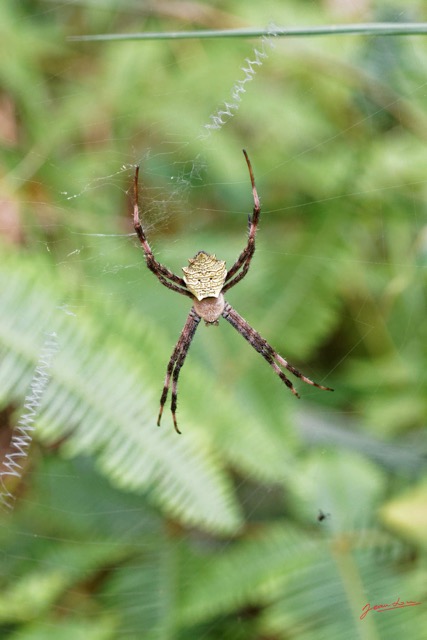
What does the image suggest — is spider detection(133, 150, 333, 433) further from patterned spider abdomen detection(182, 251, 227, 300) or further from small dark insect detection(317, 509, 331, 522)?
small dark insect detection(317, 509, 331, 522)

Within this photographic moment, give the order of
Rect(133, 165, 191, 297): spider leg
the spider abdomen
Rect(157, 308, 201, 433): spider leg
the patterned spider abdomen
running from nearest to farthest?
A: Rect(133, 165, 191, 297): spider leg → the patterned spider abdomen → Rect(157, 308, 201, 433): spider leg → the spider abdomen

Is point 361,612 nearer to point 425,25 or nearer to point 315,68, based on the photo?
point 425,25

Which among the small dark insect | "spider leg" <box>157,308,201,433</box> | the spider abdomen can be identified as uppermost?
the spider abdomen

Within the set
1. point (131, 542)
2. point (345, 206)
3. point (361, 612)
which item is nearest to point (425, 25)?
point (345, 206)

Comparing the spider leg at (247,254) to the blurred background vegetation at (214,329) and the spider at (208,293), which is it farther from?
the blurred background vegetation at (214,329)

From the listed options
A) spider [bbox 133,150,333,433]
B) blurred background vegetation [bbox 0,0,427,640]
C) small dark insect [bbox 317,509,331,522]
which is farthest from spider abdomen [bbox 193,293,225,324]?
small dark insect [bbox 317,509,331,522]

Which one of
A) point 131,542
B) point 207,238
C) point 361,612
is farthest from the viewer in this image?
point 207,238

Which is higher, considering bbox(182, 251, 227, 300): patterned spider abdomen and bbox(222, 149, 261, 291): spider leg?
bbox(222, 149, 261, 291): spider leg

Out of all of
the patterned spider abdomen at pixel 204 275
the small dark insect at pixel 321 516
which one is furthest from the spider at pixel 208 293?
the small dark insect at pixel 321 516
